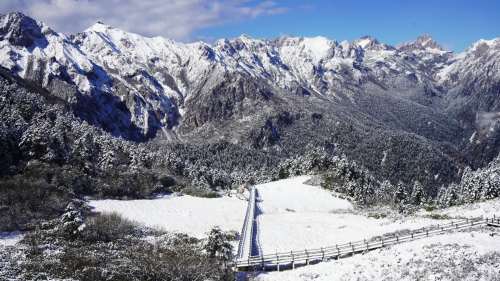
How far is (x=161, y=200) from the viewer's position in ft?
238

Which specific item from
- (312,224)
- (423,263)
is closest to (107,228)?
(312,224)

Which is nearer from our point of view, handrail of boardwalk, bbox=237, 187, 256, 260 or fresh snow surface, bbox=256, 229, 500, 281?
fresh snow surface, bbox=256, 229, 500, 281

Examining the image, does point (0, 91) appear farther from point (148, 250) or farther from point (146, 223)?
point (148, 250)

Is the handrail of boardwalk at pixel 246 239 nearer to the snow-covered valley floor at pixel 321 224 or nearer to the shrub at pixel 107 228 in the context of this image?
the snow-covered valley floor at pixel 321 224

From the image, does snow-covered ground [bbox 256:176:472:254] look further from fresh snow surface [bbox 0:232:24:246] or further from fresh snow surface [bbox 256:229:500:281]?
fresh snow surface [bbox 0:232:24:246]

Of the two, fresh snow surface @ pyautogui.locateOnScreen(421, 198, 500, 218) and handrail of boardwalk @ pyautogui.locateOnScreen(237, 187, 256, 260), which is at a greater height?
fresh snow surface @ pyautogui.locateOnScreen(421, 198, 500, 218)

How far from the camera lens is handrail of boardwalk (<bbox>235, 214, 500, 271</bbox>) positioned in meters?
40.5

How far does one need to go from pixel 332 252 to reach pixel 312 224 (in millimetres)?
19071

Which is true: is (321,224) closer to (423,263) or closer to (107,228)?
(423,263)

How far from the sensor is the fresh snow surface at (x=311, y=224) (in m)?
50.8

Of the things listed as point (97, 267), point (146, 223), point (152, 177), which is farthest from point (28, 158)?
point (97, 267)

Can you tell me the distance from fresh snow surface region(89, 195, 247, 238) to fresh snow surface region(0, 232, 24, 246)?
1583 cm

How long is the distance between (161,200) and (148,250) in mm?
32712

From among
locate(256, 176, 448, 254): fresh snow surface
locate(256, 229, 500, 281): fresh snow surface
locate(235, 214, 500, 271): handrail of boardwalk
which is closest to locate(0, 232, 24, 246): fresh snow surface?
locate(235, 214, 500, 271): handrail of boardwalk
